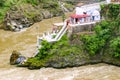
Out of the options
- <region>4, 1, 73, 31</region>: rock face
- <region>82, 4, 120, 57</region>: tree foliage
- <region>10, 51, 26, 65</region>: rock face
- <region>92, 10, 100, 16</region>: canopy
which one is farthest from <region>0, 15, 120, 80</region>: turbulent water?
<region>4, 1, 73, 31</region>: rock face

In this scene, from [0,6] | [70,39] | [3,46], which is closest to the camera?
[70,39]

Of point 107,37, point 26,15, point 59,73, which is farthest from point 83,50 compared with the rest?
point 26,15

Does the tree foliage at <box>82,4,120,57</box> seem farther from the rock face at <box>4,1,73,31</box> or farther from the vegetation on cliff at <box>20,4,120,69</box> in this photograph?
the rock face at <box>4,1,73,31</box>

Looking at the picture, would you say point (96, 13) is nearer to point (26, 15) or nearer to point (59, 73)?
point (59, 73)

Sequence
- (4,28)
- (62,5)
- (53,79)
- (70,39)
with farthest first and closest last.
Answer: (62,5) → (4,28) → (70,39) → (53,79)

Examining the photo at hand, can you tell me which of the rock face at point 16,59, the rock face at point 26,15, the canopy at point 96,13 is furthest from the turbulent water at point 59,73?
the rock face at point 26,15

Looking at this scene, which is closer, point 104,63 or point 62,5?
point 104,63

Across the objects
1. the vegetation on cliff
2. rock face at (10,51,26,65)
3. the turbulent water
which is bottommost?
the turbulent water

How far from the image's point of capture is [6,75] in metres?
28.9

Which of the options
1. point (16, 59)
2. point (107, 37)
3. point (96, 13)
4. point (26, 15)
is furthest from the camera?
point (26, 15)

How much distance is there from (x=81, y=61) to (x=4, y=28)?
20.9m

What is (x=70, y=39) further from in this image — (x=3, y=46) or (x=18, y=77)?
(x=3, y=46)

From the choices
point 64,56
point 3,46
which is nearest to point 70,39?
point 64,56

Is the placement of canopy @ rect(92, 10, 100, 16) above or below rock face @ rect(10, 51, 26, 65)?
above
